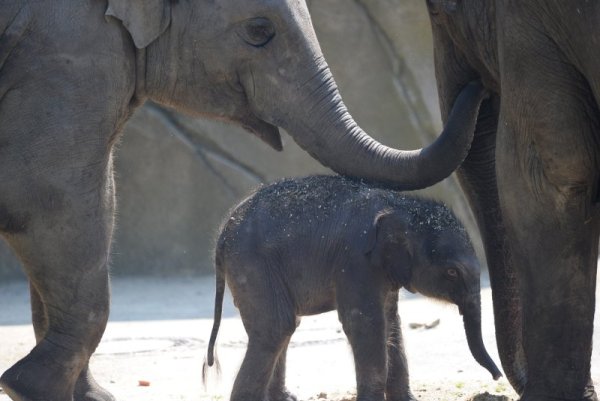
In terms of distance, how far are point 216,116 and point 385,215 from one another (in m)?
0.78

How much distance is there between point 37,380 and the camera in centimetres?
439

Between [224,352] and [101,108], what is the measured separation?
9.26 feet

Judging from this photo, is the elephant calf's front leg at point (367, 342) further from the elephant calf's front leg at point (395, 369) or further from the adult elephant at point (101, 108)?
the adult elephant at point (101, 108)

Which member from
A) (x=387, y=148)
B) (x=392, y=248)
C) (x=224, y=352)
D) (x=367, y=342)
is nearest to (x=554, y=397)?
(x=367, y=342)

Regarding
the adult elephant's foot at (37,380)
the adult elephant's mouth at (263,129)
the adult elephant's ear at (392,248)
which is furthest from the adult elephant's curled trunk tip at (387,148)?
the adult elephant's foot at (37,380)

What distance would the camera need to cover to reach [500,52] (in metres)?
4.14

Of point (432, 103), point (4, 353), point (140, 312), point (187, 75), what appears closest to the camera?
point (187, 75)

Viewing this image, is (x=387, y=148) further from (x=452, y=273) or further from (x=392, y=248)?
(x=452, y=273)

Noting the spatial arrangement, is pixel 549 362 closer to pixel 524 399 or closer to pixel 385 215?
pixel 524 399

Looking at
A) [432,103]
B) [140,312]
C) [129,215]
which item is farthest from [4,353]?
[432,103]

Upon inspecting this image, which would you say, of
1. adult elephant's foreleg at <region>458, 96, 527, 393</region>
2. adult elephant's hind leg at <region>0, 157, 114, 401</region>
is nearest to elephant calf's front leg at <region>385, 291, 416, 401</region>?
adult elephant's foreleg at <region>458, 96, 527, 393</region>

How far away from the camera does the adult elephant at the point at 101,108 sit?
4348mm

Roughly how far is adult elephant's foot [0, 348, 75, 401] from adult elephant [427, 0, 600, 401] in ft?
5.21

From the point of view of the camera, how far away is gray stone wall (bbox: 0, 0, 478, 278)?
10133mm
